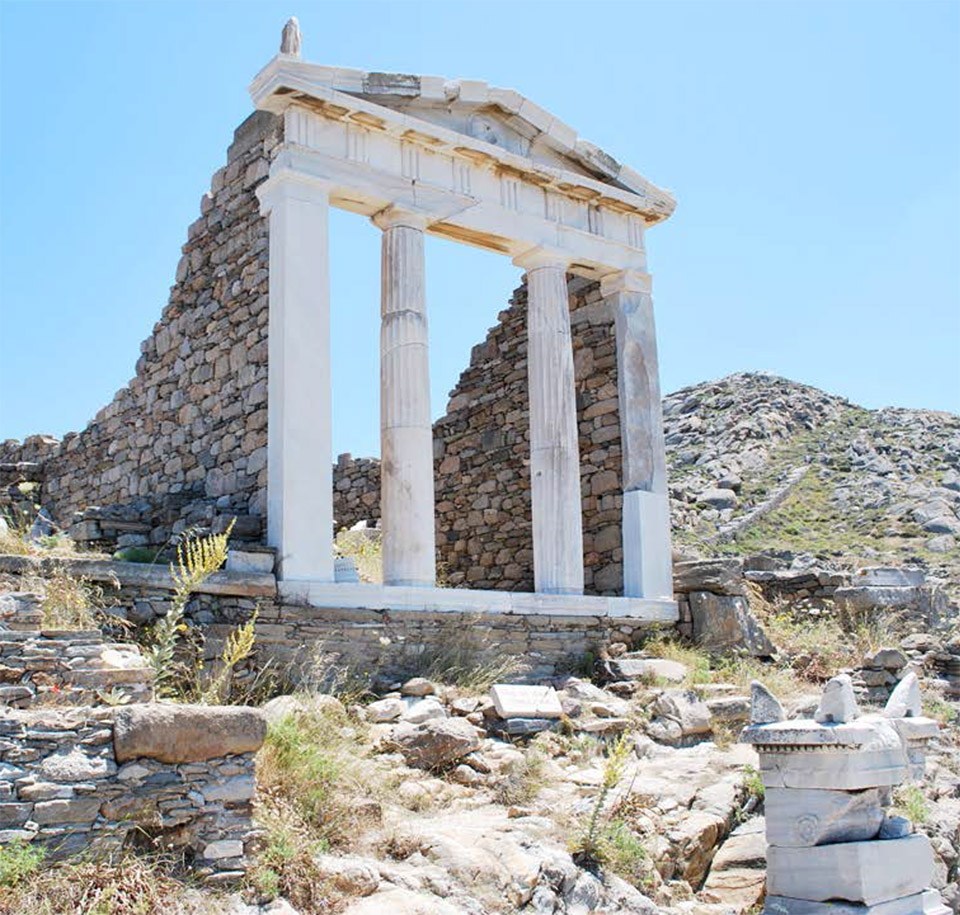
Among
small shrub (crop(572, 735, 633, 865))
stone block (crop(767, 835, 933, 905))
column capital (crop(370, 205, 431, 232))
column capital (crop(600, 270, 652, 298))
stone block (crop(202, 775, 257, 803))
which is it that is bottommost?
stone block (crop(767, 835, 933, 905))

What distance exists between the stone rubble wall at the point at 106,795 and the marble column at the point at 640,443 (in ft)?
25.1

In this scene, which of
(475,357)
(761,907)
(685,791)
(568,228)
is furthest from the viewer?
(475,357)

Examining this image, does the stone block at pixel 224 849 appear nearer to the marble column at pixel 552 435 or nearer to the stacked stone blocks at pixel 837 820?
the stacked stone blocks at pixel 837 820

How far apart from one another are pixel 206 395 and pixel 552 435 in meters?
3.66

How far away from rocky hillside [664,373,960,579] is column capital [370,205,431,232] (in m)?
10.8

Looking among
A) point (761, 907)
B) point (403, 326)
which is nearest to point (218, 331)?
point (403, 326)

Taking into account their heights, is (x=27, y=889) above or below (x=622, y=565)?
below

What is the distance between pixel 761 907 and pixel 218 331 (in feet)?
25.9

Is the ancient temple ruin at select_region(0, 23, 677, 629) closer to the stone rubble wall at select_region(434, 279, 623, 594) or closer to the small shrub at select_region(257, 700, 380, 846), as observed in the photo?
the stone rubble wall at select_region(434, 279, 623, 594)

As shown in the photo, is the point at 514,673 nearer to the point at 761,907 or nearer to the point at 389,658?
the point at 389,658

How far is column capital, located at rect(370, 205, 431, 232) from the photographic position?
39.0 feet

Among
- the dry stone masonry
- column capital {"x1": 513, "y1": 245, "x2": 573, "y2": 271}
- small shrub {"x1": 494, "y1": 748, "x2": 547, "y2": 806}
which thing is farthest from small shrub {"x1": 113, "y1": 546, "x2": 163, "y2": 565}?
column capital {"x1": 513, "y1": 245, "x2": 573, "y2": 271}

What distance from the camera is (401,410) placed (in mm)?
11375

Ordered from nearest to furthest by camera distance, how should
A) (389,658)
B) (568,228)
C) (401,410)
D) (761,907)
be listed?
(761,907)
(389,658)
(401,410)
(568,228)
